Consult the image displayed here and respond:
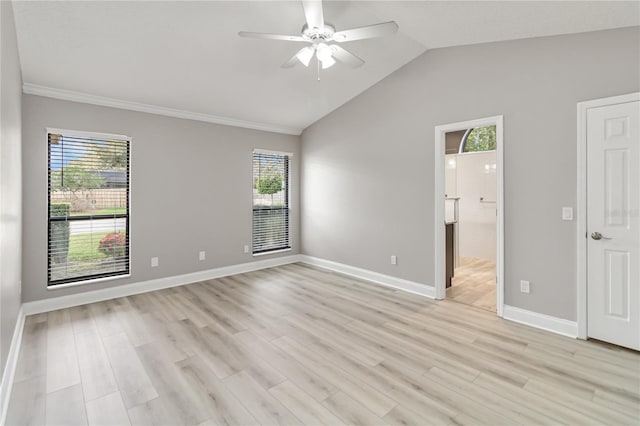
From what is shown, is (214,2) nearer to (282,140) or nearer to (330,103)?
(330,103)

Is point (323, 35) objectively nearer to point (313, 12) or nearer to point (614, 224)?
point (313, 12)

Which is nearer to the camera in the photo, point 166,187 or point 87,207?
point 87,207

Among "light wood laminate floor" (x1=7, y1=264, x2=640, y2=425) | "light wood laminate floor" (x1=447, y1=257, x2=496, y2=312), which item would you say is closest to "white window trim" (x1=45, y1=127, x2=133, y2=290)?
"light wood laminate floor" (x1=7, y1=264, x2=640, y2=425)

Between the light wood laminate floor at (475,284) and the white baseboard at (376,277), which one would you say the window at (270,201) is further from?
the light wood laminate floor at (475,284)

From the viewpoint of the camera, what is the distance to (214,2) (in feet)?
8.92

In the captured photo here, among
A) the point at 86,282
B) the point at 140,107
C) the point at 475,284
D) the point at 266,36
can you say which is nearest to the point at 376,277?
the point at 475,284

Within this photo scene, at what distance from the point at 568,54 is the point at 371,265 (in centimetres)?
336

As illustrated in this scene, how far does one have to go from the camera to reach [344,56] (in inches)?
118

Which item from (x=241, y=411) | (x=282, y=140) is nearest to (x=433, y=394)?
(x=241, y=411)

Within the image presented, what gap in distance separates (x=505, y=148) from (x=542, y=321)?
1821 millimetres

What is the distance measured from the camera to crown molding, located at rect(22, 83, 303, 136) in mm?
3580

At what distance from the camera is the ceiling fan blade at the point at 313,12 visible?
7.52ft

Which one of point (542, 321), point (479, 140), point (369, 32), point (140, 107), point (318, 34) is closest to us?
point (369, 32)

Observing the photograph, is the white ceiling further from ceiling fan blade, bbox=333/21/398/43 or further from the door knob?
the door knob
